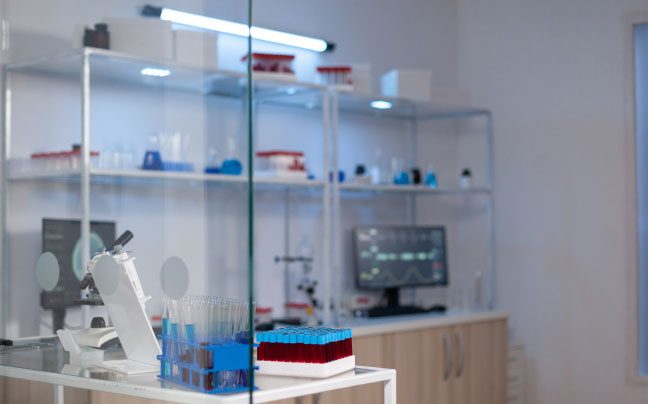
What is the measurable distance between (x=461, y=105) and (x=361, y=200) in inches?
31.8

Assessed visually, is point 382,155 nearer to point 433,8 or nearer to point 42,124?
point 433,8

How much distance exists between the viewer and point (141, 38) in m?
2.13

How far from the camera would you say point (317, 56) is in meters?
4.46

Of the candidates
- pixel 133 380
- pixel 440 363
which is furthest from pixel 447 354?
pixel 133 380

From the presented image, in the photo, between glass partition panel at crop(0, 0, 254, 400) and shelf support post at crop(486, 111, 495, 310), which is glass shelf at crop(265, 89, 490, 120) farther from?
glass partition panel at crop(0, 0, 254, 400)

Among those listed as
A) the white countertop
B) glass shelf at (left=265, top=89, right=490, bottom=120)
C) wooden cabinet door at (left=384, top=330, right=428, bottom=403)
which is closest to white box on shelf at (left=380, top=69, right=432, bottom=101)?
glass shelf at (left=265, top=89, right=490, bottom=120)

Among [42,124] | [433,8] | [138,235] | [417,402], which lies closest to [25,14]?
[42,124]

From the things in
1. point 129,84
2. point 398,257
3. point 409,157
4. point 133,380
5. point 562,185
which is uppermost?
point 409,157

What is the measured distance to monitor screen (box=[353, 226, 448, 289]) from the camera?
435 centimetres

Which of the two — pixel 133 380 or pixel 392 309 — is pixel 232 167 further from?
pixel 392 309

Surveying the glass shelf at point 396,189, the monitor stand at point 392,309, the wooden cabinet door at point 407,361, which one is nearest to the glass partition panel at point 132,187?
the glass shelf at point 396,189

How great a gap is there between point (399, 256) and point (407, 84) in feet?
3.18

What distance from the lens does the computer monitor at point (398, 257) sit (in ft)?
14.3

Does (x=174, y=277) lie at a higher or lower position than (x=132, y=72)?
lower
